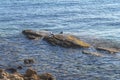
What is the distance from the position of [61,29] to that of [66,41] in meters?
9.27

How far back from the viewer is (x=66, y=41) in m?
45.9

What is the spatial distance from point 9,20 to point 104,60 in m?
26.4

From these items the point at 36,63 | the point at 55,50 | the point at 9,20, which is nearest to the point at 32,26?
the point at 9,20

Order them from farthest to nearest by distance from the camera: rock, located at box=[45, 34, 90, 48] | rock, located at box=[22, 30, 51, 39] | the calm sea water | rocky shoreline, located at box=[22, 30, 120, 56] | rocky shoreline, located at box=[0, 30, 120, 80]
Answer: rock, located at box=[22, 30, 51, 39]
rock, located at box=[45, 34, 90, 48]
rocky shoreline, located at box=[22, 30, 120, 56]
rocky shoreline, located at box=[0, 30, 120, 80]
the calm sea water

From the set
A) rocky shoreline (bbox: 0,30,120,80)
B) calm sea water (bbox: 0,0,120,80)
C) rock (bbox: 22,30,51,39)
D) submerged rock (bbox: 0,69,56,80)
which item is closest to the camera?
submerged rock (bbox: 0,69,56,80)

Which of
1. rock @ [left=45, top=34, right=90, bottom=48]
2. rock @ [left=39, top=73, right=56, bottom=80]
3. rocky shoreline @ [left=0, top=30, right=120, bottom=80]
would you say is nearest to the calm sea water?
rocky shoreline @ [left=0, top=30, right=120, bottom=80]

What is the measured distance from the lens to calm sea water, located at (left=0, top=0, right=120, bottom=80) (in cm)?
3662

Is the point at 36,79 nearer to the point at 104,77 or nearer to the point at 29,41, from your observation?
the point at 104,77

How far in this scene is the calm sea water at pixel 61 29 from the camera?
36.6 metres

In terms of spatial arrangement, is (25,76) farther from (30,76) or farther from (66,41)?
(66,41)

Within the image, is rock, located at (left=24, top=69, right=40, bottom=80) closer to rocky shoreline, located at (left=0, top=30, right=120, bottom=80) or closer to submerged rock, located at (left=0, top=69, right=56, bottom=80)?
submerged rock, located at (left=0, top=69, right=56, bottom=80)

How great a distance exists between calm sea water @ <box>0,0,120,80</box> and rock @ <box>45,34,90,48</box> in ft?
4.00

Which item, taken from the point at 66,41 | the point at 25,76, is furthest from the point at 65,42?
the point at 25,76

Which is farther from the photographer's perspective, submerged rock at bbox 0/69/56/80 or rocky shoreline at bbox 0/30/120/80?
rocky shoreline at bbox 0/30/120/80
